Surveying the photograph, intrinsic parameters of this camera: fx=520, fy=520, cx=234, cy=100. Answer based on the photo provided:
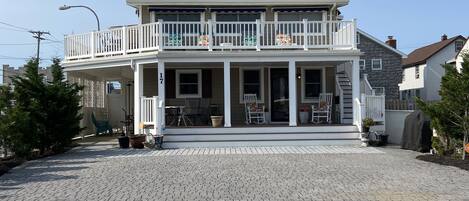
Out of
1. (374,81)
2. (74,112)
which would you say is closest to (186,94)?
(74,112)

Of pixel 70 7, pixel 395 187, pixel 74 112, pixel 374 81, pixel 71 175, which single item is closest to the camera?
pixel 395 187

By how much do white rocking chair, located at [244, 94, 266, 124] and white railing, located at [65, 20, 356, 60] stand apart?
224 centimetres

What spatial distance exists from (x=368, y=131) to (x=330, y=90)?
4.10 m

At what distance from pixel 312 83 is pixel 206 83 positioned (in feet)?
13.2

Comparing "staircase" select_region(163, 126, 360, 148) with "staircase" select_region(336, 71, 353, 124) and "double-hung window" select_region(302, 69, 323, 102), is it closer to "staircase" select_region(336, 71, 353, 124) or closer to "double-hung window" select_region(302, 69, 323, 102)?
"staircase" select_region(336, 71, 353, 124)

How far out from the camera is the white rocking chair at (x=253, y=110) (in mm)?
18406

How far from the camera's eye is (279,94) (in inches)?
767

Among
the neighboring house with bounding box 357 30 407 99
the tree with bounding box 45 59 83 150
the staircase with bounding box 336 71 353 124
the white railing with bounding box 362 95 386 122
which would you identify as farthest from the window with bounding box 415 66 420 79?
the tree with bounding box 45 59 83 150

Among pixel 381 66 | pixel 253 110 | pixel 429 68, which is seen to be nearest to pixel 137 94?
pixel 253 110

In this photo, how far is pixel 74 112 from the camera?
15.4 meters

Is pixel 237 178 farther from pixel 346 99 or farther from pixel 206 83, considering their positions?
pixel 206 83

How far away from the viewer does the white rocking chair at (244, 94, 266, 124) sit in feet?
60.4

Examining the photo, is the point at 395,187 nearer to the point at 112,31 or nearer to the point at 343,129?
the point at 343,129

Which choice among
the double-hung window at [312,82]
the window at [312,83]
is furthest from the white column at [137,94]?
the double-hung window at [312,82]
